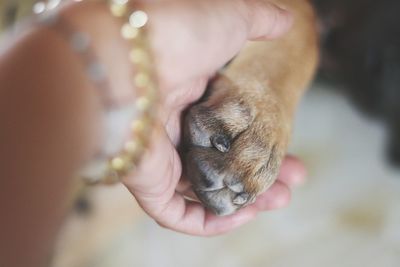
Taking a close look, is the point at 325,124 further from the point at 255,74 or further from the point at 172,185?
the point at 172,185

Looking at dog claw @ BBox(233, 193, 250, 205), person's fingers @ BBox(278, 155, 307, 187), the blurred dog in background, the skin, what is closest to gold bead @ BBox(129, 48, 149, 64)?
the skin

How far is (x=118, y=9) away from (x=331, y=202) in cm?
137

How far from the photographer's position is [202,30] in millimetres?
718

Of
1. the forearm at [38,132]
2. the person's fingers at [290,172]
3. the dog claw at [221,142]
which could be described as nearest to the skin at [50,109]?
the forearm at [38,132]

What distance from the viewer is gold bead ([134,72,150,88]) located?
0.61m

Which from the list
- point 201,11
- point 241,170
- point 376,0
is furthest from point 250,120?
point 376,0

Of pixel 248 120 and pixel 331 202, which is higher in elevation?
pixel 248 120

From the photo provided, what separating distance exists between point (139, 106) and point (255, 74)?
355 mm

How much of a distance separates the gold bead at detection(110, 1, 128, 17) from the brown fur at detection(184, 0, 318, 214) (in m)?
0.22

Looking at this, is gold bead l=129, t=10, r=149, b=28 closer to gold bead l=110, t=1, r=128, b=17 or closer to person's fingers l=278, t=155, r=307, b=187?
gold bead l=110, t=1, r=128, b=17

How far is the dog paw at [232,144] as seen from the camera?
30.3 inches

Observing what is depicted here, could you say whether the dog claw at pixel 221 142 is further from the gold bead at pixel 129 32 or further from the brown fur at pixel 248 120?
the gold bead at pixel 129 32

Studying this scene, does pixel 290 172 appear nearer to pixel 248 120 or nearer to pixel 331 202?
pixel 248 120

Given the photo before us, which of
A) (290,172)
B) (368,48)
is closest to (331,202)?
(368,48)
